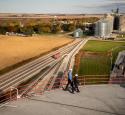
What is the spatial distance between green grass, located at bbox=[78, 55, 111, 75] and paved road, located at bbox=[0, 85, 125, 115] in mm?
22990

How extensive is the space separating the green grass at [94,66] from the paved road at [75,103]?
75.4 ft

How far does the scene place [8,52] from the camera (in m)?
64.8

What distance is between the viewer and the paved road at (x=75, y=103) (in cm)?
1410

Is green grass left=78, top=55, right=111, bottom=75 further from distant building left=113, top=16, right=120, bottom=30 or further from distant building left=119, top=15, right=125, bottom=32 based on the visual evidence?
distant building left=113, top=16, right=120, bottom=30

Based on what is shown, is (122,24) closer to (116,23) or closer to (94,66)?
(116,23)

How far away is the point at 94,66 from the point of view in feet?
148

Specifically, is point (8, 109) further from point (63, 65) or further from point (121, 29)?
point (121, 29)

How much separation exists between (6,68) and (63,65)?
8.22 meters

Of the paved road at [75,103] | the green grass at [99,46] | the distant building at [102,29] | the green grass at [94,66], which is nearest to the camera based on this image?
the paved road at [75,103]

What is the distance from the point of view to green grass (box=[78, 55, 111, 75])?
1618 inches

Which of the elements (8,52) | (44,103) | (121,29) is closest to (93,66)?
(8,52)

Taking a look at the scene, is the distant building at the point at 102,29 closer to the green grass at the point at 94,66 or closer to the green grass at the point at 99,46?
the green grass at the point at 99,46

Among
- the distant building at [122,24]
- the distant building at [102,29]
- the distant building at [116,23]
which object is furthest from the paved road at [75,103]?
the distant building at [116,23]

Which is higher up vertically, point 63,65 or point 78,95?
point 78,95
